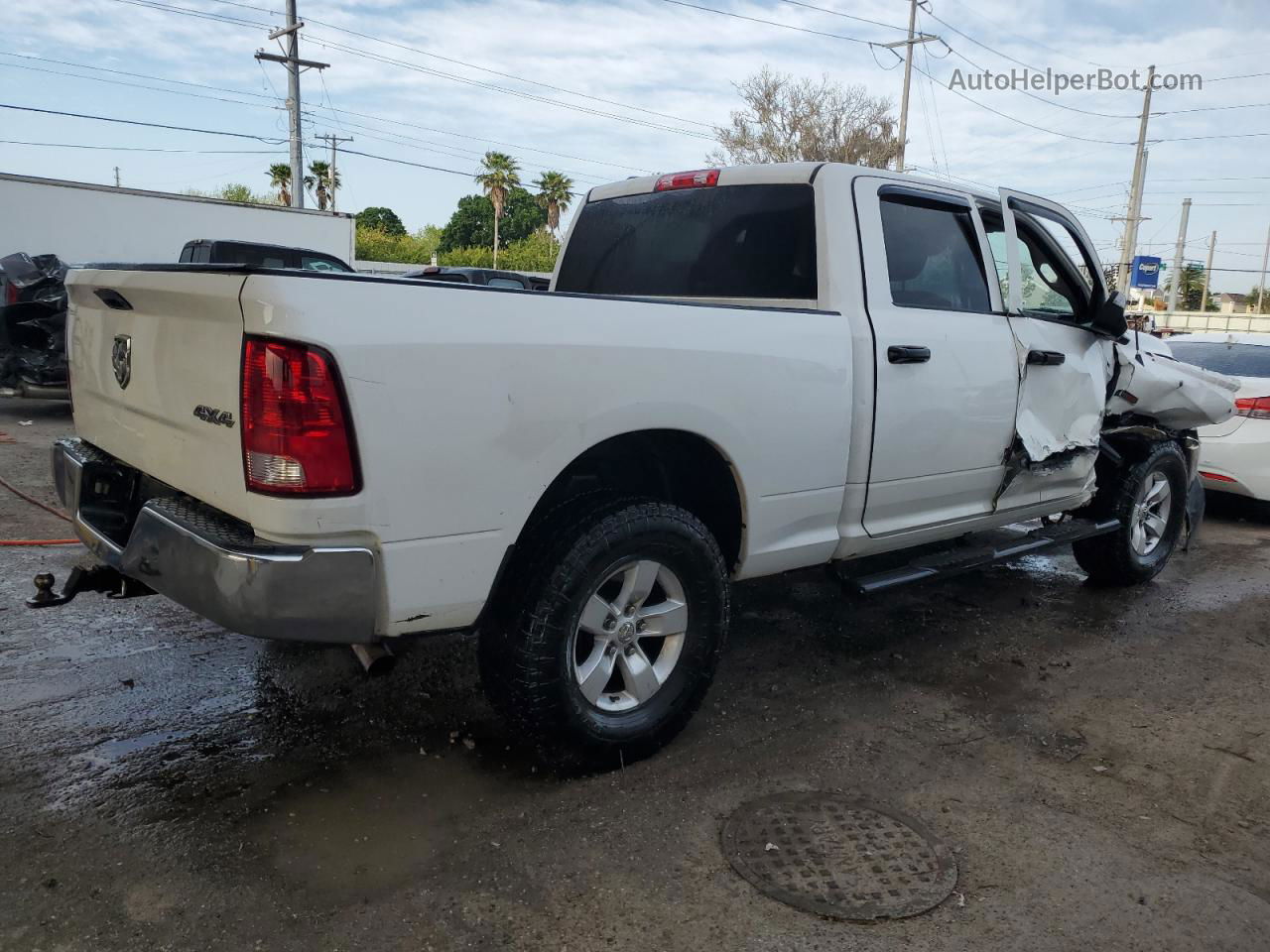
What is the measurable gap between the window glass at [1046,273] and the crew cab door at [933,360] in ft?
1.47

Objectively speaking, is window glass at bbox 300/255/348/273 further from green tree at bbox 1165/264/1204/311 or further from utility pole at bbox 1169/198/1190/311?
green tree at bbox 1165/264/1204/311

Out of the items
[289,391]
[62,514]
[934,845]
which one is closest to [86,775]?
[289,391]

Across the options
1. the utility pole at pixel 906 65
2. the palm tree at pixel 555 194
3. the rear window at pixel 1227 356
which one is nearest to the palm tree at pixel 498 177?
the palm tree at pixel 555 194

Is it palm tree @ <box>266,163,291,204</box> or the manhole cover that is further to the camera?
palm tree @ <box>266,163,291,204</box>

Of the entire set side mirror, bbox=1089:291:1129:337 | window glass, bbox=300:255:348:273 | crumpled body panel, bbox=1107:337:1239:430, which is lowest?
crumpled body panel, bbox=1107:337:1239:430

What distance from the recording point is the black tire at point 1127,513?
5.46 meters

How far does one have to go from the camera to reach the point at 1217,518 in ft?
26.8

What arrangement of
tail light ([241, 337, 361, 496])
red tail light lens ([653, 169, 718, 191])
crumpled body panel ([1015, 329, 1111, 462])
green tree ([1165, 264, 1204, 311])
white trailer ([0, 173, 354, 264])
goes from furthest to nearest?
green tree ([1165, 264, 1204, 311])
white trailer ([0, 173, 354, 264])
crumpled body panel ([1015, 329, 1111, 462])
red tail light lens ([653, 169, 718, 191])
tail light ([241, 337, 361, 496])

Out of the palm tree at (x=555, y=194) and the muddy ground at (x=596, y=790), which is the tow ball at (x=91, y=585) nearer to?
the muddy ground at (x=596, y=790)

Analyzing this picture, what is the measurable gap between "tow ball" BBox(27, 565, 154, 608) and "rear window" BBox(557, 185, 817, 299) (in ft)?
8.02

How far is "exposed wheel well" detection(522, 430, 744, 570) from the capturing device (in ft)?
10.5

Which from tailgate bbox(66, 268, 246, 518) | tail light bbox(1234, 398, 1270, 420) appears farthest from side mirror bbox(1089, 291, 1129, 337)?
tailgate bbox(66, 268, 246, 518)

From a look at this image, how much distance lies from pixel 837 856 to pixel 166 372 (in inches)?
93.7

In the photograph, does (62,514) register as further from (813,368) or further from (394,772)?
(813,368)
